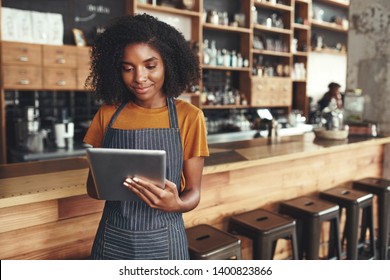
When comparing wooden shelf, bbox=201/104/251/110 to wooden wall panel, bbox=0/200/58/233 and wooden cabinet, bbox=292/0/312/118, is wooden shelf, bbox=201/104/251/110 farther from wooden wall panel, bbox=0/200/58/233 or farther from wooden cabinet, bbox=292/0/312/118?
wooden wall panel, bbox=0/200/58/233

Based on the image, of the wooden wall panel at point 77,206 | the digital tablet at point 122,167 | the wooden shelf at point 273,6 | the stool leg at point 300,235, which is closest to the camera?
the digital tablet at point 122,167

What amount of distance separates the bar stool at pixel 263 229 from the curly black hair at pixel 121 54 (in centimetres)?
93

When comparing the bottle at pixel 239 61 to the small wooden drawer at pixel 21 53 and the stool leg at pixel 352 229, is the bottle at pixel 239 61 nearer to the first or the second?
the small wooden drawer at pixel 21 53

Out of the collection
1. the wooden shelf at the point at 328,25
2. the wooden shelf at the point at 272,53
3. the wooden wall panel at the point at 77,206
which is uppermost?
the wooden shelf at the point at 328,25

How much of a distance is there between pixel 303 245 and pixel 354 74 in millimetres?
1807

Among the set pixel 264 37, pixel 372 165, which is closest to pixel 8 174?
pixel 372 165

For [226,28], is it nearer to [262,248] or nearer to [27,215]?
[262,248]

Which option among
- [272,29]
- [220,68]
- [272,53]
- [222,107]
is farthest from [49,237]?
[272,29]

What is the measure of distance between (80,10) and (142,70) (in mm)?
3153

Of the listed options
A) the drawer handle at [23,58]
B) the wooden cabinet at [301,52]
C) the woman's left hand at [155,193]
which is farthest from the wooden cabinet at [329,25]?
the woman's left hand at [155,193]

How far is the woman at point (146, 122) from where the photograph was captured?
1249 millimetres

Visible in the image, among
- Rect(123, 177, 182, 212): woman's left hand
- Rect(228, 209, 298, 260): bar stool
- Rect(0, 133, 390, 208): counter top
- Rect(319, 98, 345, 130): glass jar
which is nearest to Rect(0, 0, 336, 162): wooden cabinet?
Rect(0, 133, 390, 208): counter top

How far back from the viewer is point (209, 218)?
225 cm

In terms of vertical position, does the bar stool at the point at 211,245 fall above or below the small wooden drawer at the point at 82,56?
below
